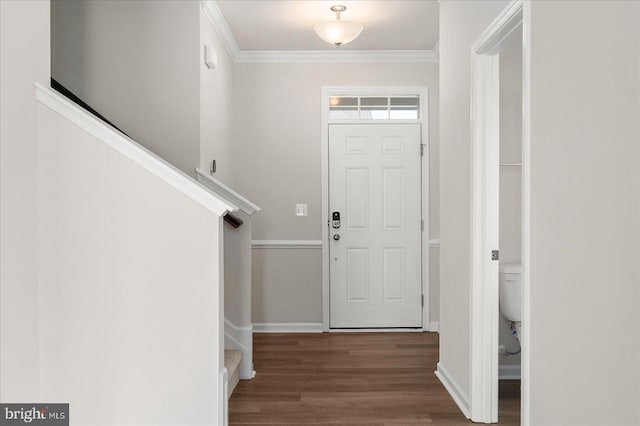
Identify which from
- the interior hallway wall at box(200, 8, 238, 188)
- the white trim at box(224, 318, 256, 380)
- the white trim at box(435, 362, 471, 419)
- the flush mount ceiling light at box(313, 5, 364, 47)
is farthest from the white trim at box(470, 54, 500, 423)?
the interior hallway wall at box(200, 8, 238, 188)

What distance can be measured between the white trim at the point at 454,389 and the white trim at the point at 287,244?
1.73 m

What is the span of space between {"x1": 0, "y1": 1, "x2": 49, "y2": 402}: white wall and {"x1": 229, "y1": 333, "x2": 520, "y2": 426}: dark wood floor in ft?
3.78

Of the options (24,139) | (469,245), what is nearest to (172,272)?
(24,139)

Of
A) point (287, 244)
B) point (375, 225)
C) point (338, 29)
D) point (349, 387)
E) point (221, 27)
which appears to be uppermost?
point (221, 27)

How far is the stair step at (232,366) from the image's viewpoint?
3.08m

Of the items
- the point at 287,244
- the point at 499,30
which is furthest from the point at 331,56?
the point at 499,30

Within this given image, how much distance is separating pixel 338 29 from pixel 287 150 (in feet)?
4.80

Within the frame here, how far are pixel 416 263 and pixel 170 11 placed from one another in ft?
9.88

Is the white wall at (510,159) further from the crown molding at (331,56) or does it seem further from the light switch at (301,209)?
the light switch at (301,209)

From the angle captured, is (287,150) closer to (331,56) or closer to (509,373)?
(331,56)

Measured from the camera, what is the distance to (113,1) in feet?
11.4

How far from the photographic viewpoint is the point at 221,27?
3.97 metres

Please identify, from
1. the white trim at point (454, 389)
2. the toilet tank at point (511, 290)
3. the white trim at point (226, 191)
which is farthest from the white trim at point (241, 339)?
the toilet tank at point (511, 290)

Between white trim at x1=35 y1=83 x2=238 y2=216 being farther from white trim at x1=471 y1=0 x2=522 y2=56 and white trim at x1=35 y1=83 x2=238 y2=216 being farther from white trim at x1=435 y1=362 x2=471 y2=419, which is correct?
white trim at x1=435 y1=362 x2=471 y2=419
